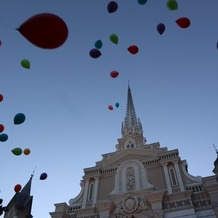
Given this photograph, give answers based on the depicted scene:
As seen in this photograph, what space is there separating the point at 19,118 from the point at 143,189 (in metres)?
14.2

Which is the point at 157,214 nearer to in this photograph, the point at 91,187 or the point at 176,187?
the point at 176,187

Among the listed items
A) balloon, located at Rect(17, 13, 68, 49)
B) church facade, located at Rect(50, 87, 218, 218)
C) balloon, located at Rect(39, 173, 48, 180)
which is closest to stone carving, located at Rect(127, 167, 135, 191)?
church facade, located at Rect(50, 87, 218, 218)

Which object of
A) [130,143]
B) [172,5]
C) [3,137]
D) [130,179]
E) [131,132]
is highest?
[131,132]

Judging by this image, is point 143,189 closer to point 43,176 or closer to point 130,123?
point 43,176

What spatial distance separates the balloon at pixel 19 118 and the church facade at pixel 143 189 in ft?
41.9

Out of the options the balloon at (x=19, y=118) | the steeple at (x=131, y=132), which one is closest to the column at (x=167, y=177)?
the steeple at (x=131, y=132)

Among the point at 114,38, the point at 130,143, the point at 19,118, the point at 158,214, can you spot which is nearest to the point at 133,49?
the point at 114,38

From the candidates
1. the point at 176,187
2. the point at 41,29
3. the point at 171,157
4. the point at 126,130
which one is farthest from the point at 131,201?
the point at 41,29

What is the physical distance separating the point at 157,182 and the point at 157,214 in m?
3.57

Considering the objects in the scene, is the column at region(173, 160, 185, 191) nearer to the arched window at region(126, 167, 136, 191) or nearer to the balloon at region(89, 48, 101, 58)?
the arched window at region(126, 167, 136, 191)

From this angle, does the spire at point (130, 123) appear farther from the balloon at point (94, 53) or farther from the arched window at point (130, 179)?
the balloon at point (94, 53)

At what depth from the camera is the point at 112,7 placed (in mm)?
10469

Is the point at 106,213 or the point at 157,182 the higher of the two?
the point at 157,182

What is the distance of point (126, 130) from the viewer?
35.0m
